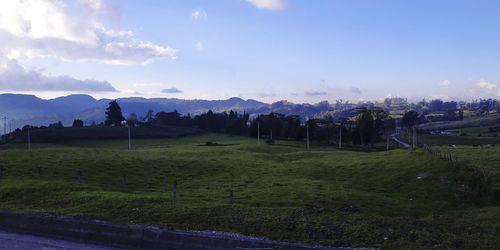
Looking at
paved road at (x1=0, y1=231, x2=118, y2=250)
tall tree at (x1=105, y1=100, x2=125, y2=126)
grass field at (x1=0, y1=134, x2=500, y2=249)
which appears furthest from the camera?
tall tree at (x1=105, y1=100, x2=125, y2=126)

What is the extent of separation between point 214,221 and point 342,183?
2808 cm

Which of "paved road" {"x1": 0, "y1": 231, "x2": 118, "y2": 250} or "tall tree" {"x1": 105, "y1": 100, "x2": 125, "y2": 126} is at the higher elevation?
"tall tree" {"x1": 105, "y1": 100, "x2": 125, "y2": 126}

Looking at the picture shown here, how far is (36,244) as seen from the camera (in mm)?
9961

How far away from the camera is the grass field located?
9836mm

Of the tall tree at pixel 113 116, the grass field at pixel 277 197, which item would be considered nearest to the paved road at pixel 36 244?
the grass field at pixel 277 197

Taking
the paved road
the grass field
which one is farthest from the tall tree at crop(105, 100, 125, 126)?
the paved road

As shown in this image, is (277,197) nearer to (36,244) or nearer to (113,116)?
(36,244)

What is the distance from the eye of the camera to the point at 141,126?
522 feet

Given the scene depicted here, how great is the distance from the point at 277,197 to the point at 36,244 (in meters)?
18.4

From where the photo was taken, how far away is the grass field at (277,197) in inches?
387

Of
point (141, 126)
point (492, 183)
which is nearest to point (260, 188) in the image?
point (492, 183)

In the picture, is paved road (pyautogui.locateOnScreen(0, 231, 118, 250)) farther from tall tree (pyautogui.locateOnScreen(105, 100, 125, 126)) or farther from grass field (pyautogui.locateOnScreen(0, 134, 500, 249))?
tall tree (pyautogui.locateOnScreen(105, 100, 125, 126))

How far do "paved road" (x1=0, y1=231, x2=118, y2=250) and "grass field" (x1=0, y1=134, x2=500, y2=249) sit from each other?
149 centimetres

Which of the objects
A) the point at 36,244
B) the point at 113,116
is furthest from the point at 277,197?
the point at 113,116
